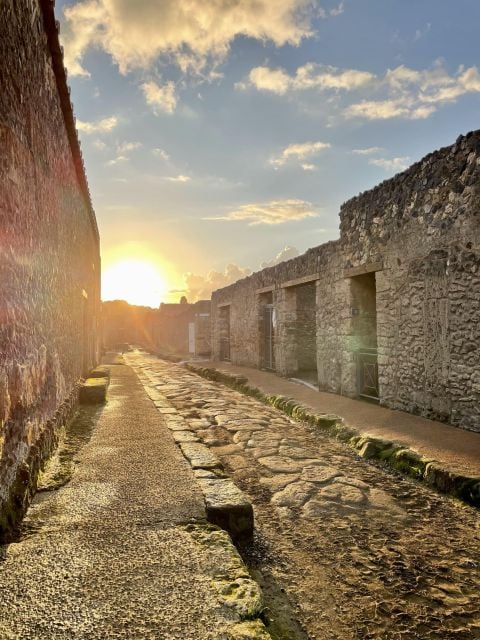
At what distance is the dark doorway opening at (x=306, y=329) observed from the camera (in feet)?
40.3

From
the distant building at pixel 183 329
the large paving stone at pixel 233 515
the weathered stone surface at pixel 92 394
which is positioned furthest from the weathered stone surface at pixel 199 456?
the distant building at pixel 183 329

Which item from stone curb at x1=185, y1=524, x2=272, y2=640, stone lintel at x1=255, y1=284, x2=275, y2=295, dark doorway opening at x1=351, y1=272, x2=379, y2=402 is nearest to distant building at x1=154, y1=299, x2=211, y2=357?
stone lintel at x1=255, y1=284, x2=275, y2=295

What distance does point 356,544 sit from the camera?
2.70 m

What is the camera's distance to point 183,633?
152 cm

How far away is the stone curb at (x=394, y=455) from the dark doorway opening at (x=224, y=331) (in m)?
9.70

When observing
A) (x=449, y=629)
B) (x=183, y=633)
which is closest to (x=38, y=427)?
(x=183, y=633)

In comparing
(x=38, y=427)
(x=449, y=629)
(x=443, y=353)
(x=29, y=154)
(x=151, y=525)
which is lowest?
(x=449, y=629)

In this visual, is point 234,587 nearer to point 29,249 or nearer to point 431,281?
point 29,249

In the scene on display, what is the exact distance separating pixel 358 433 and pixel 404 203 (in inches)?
141

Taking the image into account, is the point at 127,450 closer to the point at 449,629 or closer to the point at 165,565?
the point at 165,565

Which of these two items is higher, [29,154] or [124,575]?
[29,154]

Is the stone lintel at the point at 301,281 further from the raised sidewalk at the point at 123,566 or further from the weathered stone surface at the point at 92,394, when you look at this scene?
the raised sidewalk at the point at 123,566

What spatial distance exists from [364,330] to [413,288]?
1967mm

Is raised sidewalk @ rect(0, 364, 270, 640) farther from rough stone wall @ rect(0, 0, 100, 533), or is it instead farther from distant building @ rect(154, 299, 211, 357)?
distant building @ rect(154, 299, 211, 357)
